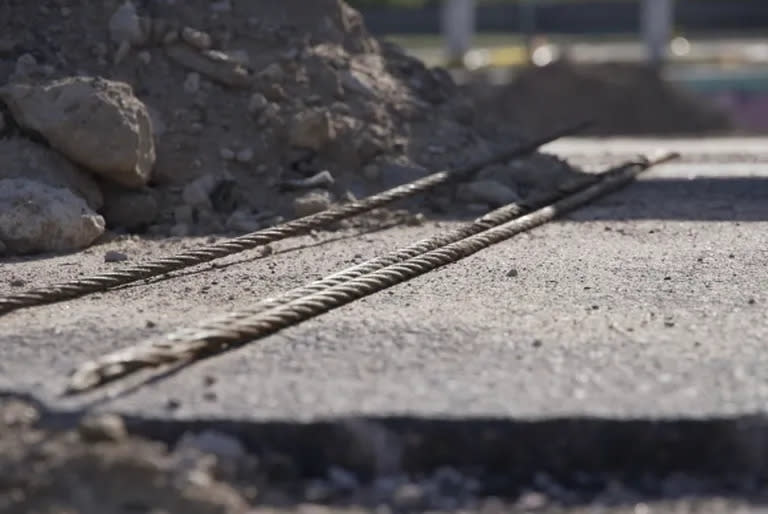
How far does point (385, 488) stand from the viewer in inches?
153

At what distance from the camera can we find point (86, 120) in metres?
6.98

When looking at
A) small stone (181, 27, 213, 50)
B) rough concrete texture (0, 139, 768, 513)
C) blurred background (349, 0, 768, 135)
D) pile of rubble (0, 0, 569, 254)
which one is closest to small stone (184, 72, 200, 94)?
pile of rubble (0, 0, 569, 254)

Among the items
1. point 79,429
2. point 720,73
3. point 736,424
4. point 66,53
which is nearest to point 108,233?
point 66,53

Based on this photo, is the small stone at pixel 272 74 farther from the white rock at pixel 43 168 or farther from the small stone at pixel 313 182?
the white rock at pixel 43 168

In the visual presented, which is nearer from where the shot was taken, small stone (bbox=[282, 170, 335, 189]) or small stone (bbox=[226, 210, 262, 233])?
small stone (bbox=[226, 210, 262, 233])

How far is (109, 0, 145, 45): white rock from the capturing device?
8148 millimetres

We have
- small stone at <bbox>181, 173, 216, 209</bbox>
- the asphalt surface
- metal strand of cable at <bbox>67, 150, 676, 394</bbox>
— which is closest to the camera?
the asphalt surface

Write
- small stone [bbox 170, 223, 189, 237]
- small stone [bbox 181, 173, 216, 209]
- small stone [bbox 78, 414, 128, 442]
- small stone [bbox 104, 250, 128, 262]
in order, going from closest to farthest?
small stone [bbox 78, 414, 128, 442] → small stone [bbox 104, 250, 128, 262] → small stone [bbox 170, 223, 189, 237] → small stone [bbox 181, 173, 216, 209]

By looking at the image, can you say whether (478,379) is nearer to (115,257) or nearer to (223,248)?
(223,248)

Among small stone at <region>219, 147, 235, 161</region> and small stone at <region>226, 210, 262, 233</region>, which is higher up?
small stone at <region>219, 147, 235, 161</region>

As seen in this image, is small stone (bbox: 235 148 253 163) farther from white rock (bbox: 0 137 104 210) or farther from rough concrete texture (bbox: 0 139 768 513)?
rough concrete texture (bbox: 0 139 768 513)

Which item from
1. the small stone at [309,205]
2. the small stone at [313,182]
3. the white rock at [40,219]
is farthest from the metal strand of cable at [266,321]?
the white rock at [40,219]

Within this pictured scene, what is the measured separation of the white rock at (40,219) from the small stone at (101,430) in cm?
283

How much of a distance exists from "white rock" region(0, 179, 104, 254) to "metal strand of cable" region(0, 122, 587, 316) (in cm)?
75
